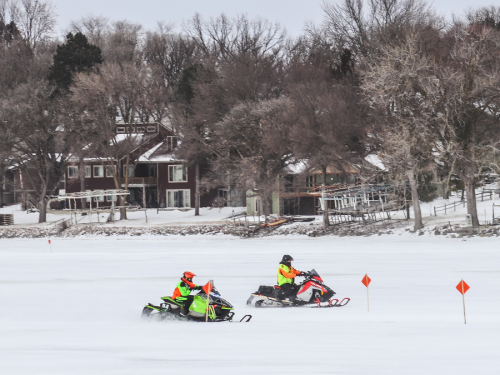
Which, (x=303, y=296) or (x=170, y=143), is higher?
(x=170, y=143)

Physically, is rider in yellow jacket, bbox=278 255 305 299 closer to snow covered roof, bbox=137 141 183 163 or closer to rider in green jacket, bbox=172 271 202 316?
rider in green jacket, bbox=172 271 202 316

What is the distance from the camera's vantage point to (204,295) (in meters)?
14.7

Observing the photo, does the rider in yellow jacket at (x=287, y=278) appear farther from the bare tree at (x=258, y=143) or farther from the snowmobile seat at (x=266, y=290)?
the bare tree at (x=258, y=143)

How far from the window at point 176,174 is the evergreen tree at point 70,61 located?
13835 millimetres

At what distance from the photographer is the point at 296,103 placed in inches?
1900

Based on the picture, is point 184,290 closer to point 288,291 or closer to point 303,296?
point 288,291

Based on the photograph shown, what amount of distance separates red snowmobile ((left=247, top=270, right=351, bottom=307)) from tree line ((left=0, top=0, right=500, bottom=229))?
22.8 metres

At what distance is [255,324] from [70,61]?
49939mm

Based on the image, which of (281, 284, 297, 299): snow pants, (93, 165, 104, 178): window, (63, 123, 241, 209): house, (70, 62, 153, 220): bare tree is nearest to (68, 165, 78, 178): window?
(63, 123, 241, 209): house

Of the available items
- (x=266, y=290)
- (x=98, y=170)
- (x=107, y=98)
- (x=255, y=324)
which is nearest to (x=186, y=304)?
(x=255, y=324)

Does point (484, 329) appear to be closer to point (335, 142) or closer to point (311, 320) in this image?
point (311, 320)

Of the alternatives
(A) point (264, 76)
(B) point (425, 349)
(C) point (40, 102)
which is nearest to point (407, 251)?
(B) point (425, 349)

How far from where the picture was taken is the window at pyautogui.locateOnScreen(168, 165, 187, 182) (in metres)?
69.2

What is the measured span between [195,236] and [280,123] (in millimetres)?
10310
